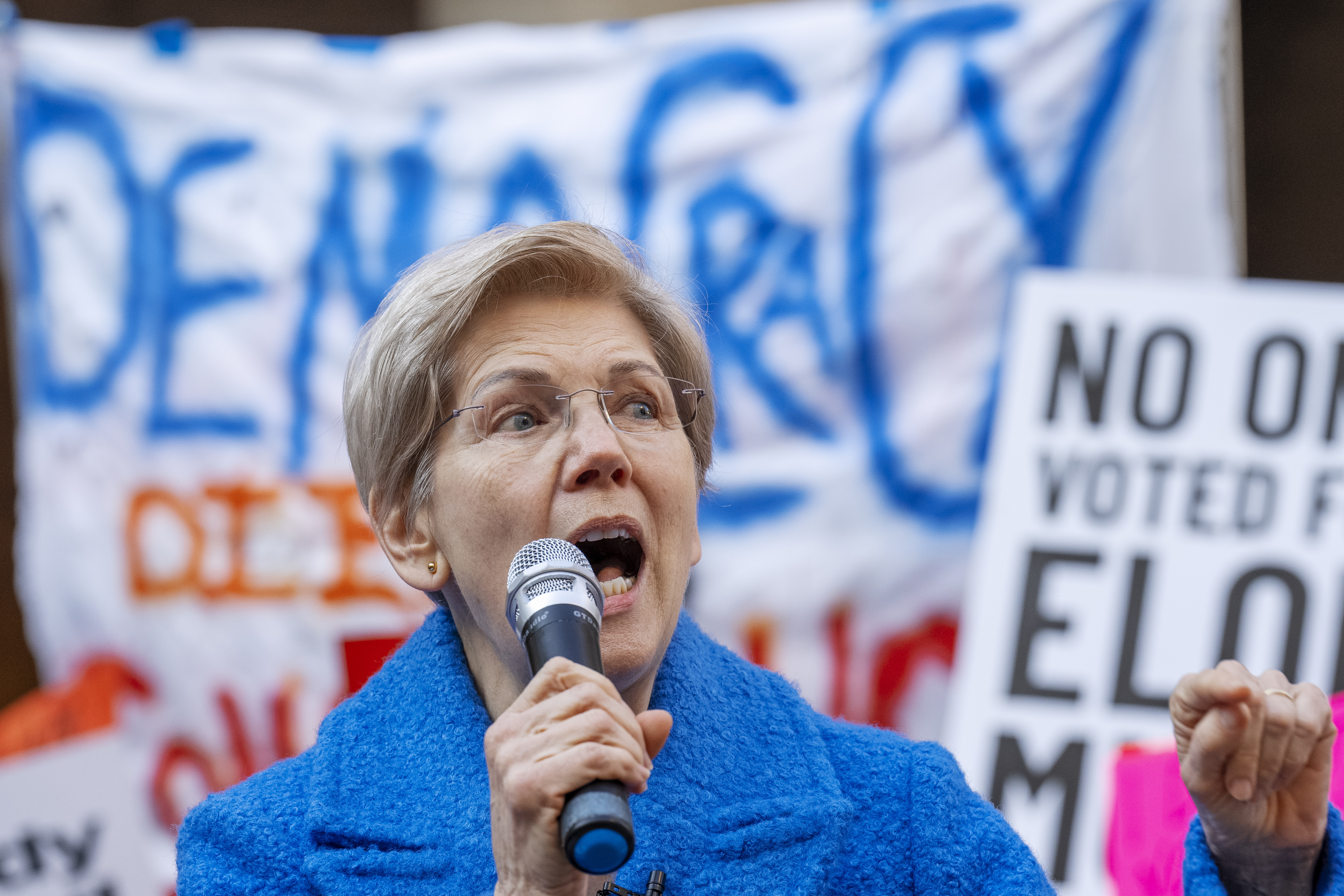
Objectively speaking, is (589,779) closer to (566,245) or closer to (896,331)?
(566,245)

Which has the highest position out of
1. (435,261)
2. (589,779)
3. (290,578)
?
(435,261)

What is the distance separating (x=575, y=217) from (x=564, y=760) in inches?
91.9

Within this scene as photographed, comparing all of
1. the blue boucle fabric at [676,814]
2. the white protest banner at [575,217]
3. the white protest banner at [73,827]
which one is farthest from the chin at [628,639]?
the white protest banner at [73,827]

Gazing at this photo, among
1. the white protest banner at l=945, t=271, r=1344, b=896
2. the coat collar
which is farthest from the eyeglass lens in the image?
the white protest banner at l=945, t=271, r=1344, b=896

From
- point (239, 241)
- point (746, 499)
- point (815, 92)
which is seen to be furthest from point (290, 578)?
point (815, 92)

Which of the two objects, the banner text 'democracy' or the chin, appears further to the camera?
the banner text 'democracy'

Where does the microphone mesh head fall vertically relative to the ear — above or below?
above

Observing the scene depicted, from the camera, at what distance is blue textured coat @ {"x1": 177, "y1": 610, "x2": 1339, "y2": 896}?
131 centimetres

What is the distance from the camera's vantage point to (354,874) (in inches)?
52.2

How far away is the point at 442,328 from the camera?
1444mm

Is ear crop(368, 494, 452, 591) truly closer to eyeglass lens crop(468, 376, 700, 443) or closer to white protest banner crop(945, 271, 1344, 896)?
eyeglass lens crop(468, 376, 700, 443)

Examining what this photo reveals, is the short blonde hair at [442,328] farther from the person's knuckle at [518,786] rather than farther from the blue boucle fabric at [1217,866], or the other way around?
the blue boucle fabric at [1217,866]

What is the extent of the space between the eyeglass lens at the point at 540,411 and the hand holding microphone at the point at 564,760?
1.09 feet

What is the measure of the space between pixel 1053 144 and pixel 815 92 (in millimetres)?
644
